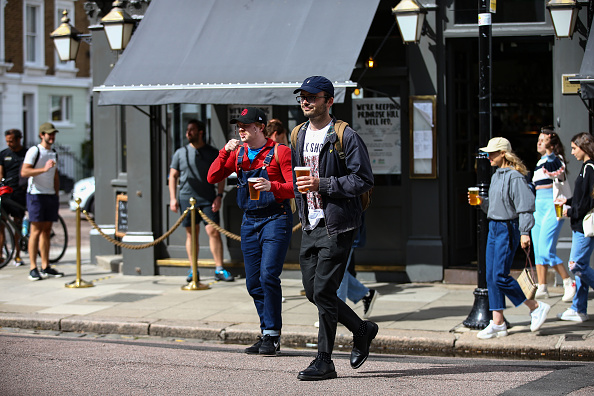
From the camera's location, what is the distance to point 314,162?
6129 millimetres

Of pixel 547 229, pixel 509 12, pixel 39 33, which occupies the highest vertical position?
pixel 39 33

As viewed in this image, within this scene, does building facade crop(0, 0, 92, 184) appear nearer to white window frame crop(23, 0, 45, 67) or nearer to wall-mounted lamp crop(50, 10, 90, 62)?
white window frame crop(23, 0, 45, 67)

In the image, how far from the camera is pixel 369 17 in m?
10.4

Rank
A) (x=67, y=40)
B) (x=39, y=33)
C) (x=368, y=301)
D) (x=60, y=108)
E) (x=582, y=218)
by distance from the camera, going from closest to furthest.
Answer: (x=582, y=218) < (x=368, y=301) < (x=67, y=40) < (x=39, y=33) < (x=60, y=108)

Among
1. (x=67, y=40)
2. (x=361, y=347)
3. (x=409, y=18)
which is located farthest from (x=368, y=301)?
(x=67, y=40)

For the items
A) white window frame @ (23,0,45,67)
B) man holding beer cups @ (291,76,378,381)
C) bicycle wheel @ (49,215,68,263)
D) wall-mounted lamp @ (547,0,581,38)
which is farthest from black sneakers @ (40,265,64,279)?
white window frame @ (23,0,45,67)

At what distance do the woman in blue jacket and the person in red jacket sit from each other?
301 cm

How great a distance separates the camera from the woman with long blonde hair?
7.70 meters

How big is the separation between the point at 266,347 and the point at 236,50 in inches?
198

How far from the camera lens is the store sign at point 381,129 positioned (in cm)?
1117

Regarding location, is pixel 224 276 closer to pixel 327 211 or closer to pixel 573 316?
pixel 573 316

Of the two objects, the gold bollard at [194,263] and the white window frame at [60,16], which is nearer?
the gold bollard at [194,263]

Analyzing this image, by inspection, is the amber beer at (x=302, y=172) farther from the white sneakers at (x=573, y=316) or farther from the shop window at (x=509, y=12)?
the shop window at (x=509, y=12)

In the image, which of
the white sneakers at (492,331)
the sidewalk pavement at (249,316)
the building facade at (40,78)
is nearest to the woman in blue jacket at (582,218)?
the sidewalk pavement at (249,316)
